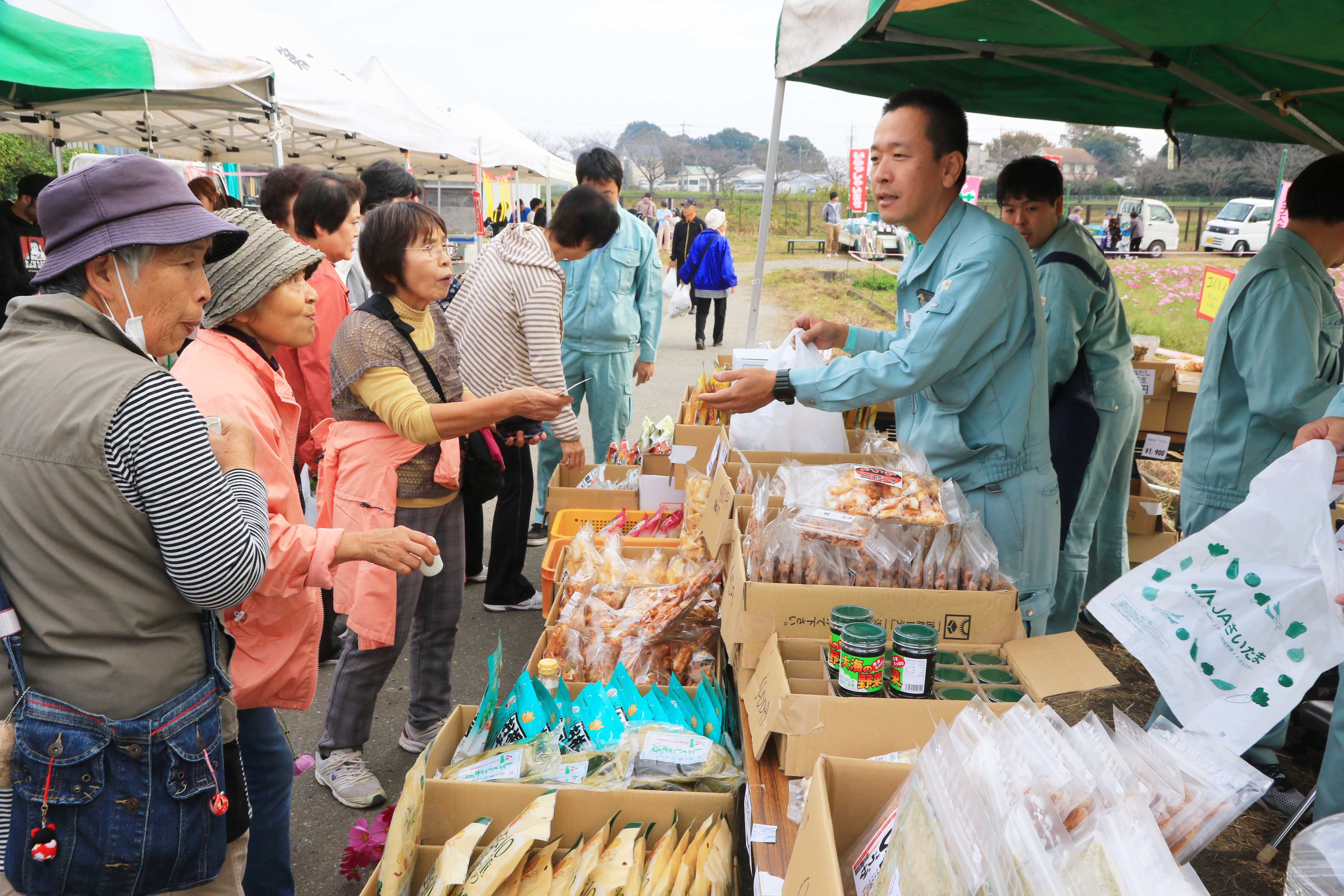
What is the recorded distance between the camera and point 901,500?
7.06ft

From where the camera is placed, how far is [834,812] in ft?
4.42

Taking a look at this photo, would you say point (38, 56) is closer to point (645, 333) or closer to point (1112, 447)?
point (645, 333)

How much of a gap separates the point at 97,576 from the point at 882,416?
4.01 m

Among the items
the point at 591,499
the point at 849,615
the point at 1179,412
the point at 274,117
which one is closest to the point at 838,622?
the point at 849,615

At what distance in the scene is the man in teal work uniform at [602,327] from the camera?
524 cm

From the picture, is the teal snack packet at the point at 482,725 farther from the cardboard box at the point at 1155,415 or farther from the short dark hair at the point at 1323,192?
the cardboard box at the point at 1155,415

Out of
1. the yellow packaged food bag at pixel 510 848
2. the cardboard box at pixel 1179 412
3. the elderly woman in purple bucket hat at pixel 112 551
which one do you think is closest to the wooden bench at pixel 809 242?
the cardboard box at pixel 1179 412

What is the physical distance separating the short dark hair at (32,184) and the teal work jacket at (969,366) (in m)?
7.01

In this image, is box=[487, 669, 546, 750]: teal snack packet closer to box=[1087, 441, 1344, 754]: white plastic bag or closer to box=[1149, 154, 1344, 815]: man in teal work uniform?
box=[1087, 441, 1344, 754]: white plastic bag

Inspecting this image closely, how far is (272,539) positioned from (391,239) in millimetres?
1301

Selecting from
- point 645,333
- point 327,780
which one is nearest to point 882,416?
point 645,333

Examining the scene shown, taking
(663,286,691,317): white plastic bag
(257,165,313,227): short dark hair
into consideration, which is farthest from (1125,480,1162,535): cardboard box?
(663,286,691,317): white plastic bag

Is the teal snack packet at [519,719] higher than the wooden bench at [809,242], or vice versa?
the wooden bench at [809,242]

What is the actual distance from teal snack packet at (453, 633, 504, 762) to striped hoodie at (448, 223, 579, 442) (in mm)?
1931
